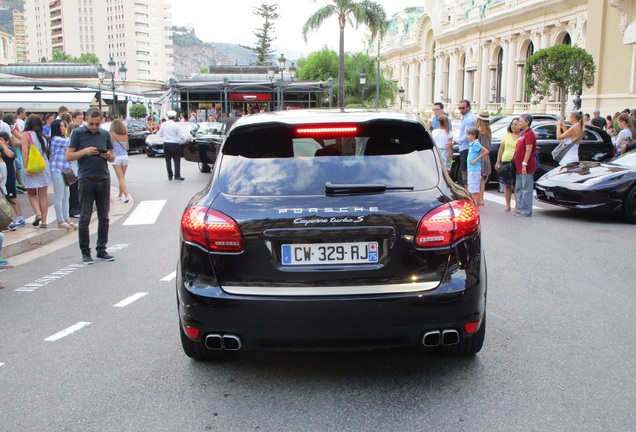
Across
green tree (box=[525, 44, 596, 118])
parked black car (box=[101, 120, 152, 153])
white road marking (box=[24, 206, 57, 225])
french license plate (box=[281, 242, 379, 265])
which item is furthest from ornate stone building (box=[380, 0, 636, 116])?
french license plate (box=[281, 242, 379, 265])

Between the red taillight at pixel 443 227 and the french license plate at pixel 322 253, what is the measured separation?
1.09 ft

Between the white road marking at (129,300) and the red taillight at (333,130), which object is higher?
the red taillight at (333,130)

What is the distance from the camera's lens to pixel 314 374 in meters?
4.37

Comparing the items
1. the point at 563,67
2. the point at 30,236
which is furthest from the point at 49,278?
the point at 563,67

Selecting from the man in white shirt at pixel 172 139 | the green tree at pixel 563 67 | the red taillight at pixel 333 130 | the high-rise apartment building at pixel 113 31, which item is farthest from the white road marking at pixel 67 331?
the high-rise apartment building at pixel 113 31

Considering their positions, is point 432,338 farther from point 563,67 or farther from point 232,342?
point 563,67

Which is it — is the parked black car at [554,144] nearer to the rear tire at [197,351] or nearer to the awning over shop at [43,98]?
the rear tire at [197,351]

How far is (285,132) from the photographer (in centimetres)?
426

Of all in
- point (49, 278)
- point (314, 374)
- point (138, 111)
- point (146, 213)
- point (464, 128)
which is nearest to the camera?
point (314, 374)

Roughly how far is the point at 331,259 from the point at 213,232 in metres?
0.70

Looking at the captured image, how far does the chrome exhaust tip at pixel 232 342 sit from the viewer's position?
3891 millimetres

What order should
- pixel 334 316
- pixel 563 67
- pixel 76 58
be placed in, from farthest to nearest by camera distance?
pixel 76 58 → pixel 563 67 → pixel 334 316

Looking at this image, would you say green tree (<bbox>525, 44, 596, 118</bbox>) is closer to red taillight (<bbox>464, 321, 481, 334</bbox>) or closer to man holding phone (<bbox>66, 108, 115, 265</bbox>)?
man holding phone (<bbox>66, 108, 115, 265</bbox>)

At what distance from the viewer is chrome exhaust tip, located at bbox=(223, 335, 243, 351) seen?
3.89 meters
